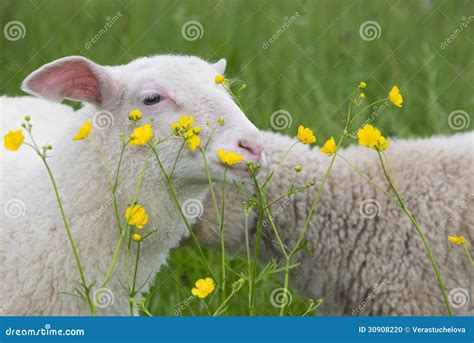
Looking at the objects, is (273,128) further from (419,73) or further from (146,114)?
(146,114)

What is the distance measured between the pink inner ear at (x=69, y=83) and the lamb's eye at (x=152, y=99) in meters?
0.19

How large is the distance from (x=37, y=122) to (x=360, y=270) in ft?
5.48

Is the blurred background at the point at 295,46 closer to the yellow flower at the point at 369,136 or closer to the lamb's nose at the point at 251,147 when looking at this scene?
the lamb's nose at the point at 251,147

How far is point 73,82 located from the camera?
3.18 metres

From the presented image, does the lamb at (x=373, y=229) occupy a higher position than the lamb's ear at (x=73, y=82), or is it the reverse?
the lamb at (x=373, y=229)

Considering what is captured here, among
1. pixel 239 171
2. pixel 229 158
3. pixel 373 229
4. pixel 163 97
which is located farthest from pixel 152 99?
pixel 373 229

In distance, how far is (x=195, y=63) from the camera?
332cm

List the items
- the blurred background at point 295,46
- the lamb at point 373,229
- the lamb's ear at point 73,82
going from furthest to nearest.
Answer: the blurred background at point 295,46 → the lamb at point 373,229 → the lamb's ear at point 73,82

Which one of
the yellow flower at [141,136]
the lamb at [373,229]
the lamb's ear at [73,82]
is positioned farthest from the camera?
the lamb at [373,229]

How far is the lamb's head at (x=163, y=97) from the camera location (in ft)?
10.00

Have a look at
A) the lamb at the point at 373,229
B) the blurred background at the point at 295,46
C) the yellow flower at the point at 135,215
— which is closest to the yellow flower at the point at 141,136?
the yellow flower at the point at 135,215

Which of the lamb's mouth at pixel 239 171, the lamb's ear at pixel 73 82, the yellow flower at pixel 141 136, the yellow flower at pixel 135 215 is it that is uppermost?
the lamb's mouth at pixel 239 171

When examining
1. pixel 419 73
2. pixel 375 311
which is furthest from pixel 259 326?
pixel 419 73

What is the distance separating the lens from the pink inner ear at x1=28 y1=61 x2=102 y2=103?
308cm
